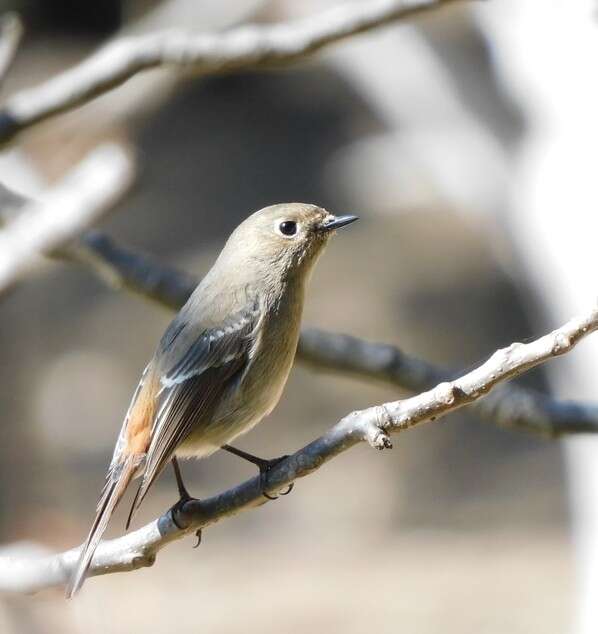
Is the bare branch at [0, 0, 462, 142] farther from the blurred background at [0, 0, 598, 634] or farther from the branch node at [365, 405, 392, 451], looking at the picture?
the branch node at [365, 405, 392, 451]

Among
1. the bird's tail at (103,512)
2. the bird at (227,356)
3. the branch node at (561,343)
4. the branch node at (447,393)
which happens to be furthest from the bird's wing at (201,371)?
the branch node at (561,343)

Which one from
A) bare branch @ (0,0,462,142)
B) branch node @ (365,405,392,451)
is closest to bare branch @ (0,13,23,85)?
bare branch @ (0,0,462,142)

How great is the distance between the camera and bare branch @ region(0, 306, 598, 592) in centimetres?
256

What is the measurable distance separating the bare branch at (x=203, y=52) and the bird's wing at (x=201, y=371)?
2.95 ft

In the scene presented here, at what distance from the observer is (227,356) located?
3.95m

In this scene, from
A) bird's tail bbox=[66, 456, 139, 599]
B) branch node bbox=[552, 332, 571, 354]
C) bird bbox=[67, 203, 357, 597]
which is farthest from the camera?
bird bbox=[67, 203, 357, 597]

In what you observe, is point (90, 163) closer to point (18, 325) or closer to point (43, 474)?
point (43, 474)

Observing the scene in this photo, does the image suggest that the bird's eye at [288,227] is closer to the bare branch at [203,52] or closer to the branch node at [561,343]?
the bare branch at [203,52]

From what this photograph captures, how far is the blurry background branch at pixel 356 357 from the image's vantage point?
3918mm

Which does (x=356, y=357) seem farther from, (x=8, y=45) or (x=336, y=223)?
(x=8, y=45)

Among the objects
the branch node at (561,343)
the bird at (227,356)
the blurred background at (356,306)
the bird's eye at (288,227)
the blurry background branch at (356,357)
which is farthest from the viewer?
the blurred background at (356,306)

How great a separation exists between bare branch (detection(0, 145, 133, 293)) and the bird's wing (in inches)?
31.0

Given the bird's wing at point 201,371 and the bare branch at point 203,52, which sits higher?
the bare branch at point 203,52

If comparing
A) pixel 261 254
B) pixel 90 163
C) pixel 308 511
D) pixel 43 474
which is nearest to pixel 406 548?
pixel 308 511
